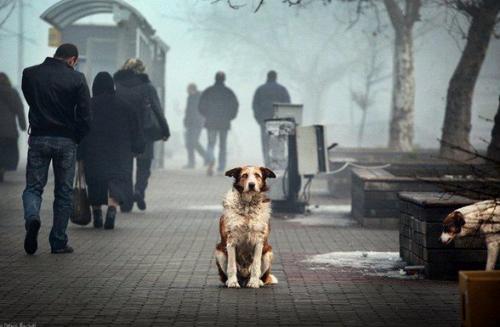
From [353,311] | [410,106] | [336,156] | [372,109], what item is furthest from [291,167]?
[372,109]

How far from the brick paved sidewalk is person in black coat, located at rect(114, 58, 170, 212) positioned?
1.68 m

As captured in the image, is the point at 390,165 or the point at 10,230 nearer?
the point at 10,230

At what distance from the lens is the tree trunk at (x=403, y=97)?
28078mm

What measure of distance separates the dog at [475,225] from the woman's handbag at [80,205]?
18.3 ft

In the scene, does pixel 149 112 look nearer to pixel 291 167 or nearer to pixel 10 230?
pixel 291 167

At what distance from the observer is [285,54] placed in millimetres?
72875

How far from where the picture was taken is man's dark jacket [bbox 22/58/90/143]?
12.2 m

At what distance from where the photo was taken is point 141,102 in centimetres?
1616

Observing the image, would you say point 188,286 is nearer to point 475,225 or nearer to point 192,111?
point 475,225

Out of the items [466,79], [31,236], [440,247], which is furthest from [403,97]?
[440,247]

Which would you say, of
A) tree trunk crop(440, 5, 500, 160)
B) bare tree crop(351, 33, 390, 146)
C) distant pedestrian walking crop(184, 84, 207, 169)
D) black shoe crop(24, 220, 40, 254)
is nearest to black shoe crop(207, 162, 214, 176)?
distant pedestrian walking crop(184, 84, 207, 169)

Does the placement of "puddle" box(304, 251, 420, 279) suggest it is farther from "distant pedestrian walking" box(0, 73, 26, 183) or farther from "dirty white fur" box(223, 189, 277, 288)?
"distant pedestrian walking" box(0, 73, 26, 183)

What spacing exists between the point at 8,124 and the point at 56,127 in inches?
440

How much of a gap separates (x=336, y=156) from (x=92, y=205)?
33.8 ft
